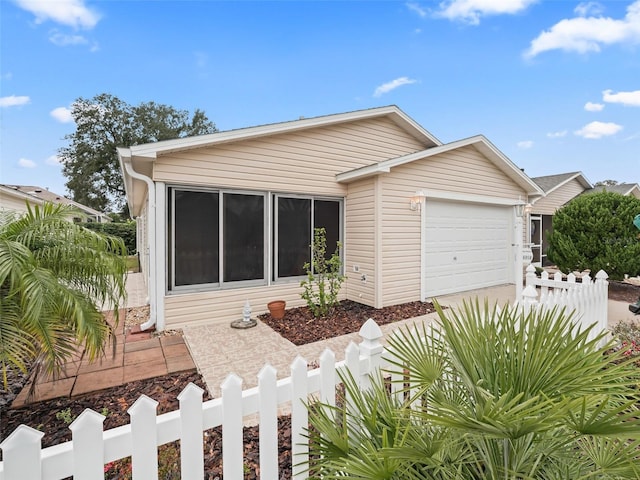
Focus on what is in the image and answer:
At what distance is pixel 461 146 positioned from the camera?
762 centimetres

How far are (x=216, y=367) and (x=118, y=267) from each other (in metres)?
1.83

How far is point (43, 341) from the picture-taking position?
7.63 feet

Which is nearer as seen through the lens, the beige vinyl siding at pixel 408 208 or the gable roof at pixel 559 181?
the beige vinyl siding at pixel 408 208

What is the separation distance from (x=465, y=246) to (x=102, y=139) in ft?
96.5

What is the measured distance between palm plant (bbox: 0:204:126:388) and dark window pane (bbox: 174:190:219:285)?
257cm

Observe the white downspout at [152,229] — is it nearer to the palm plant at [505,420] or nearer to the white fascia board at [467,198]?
the palm plant at [505,420]

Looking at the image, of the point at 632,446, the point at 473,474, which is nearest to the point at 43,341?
the point at 473,474

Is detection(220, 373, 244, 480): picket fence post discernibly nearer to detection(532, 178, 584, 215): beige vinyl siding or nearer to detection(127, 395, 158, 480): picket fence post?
detection(127, 395, 158, 480): picket fence post

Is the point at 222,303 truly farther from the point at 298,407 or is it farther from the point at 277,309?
the point at 298,407

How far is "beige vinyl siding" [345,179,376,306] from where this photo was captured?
6715 millimetres

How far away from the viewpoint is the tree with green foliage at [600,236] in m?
→ 7.86

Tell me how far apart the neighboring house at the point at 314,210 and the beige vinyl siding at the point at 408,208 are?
0.10 ft

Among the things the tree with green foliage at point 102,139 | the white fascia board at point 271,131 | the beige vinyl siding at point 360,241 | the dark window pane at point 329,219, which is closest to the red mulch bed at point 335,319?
the beige vinyl siding at point 360,241

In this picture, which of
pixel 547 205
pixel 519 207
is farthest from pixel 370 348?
pixel 547 205
